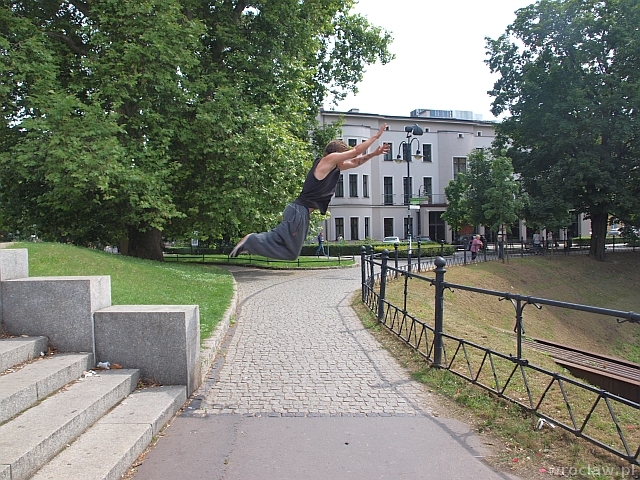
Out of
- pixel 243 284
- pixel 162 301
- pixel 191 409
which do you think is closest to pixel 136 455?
pixel 191 409

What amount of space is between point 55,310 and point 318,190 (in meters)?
3.81

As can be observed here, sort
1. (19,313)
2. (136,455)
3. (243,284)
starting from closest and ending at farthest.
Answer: (136,455), (19,313), (243,284)

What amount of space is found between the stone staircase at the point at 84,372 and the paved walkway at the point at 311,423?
0.32 metres

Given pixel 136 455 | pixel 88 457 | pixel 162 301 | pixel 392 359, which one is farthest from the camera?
pixel 162 301

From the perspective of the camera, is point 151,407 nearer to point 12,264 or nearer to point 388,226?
point 12,264

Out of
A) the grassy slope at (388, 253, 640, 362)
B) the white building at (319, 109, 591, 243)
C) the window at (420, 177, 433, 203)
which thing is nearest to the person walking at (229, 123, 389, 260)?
the grassy slope at (388, 253, 640, 362)

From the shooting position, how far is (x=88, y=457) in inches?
156

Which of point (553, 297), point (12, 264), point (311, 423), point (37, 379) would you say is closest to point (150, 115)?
point (12, 264)

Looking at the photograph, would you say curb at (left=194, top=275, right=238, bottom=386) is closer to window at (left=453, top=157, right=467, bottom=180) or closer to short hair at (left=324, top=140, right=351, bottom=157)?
short hair at (left=324, top=140, right=351, bottom=157)

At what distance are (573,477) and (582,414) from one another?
143 centimetres

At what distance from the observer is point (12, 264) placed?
254 inches

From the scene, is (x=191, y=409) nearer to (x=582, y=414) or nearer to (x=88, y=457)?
(x=88, y=457)

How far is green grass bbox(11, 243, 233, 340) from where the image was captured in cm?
963

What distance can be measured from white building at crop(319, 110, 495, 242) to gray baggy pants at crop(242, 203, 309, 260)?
152 ft
